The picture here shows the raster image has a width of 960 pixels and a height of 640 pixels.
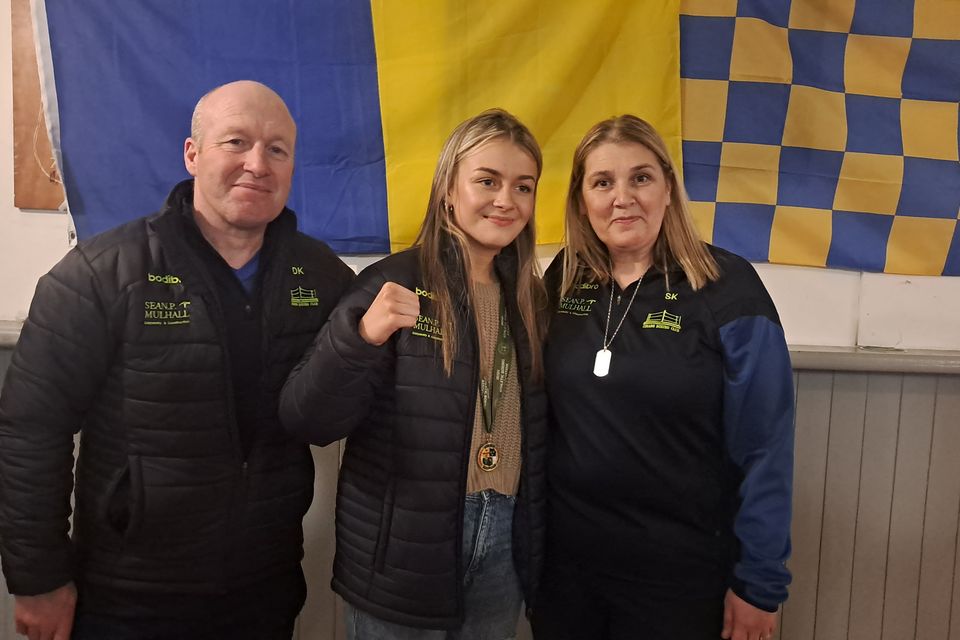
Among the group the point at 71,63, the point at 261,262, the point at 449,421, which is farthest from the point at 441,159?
the point at 71,63

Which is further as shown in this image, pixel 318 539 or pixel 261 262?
pixel 318 539

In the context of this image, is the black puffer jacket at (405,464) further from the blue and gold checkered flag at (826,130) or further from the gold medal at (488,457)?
the blue and gold checkered flag at (826,130)

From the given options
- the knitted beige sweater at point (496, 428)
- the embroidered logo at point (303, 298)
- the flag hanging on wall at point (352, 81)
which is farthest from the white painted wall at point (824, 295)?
the knitted beige sweater at point (496, 428)

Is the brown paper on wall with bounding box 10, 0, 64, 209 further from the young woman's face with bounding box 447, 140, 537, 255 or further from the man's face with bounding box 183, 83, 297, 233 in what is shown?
the young woman's face with bounding box 447, 140, 537, 255

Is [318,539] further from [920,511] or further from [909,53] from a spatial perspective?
[909,53]

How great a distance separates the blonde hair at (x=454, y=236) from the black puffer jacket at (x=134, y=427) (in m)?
0.32

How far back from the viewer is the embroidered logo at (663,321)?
129cm

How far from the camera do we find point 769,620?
4.17 feet

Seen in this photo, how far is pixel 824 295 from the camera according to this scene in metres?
2.00

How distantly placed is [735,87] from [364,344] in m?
1.46

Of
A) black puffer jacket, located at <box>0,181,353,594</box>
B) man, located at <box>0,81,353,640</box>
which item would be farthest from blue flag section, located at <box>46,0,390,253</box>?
black puffer jacket, located at <box>0,181,353,594</box>

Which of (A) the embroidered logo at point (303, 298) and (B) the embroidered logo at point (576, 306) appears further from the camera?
(B) the embroidered logo at point (576, 306)

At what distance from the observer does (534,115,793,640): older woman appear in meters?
1.26

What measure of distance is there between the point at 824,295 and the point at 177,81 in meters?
2.03
